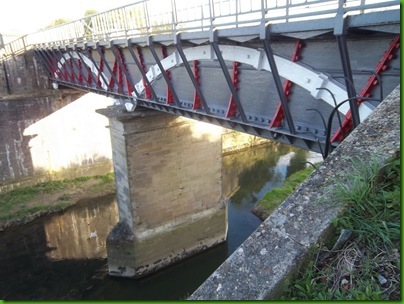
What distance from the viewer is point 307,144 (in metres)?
6.19

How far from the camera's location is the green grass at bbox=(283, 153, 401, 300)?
2.21 m

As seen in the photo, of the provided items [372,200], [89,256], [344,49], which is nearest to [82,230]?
[89,256]

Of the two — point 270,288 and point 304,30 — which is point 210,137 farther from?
point 270,288

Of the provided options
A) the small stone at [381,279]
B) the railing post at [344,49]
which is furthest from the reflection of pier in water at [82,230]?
the small stone at [381,279]

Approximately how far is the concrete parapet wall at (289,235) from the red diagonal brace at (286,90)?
9.33 ft

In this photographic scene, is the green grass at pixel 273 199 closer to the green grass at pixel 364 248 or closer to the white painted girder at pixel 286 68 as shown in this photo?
the white painted girder at pixel 286 68

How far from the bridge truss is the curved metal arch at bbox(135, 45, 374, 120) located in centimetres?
2

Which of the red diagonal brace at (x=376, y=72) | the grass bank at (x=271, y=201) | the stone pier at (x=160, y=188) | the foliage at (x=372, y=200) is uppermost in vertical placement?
the red diagonal brace at (x=376, y=72)

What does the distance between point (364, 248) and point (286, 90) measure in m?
4.21

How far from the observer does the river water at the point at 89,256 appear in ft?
41.3

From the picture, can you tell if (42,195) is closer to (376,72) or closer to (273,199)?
(273,199)

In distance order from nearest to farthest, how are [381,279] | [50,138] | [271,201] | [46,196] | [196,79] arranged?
[381,279] → [196,79] → [271,201] → [46,196] → [50,138]

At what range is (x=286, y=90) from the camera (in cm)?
622

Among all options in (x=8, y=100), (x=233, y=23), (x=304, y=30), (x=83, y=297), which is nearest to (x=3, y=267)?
(x=83, y=297)
